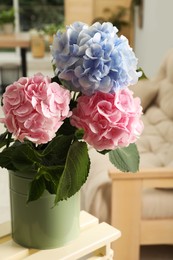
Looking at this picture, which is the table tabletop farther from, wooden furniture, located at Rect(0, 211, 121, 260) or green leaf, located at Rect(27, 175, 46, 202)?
green leaf, located at Rect(27, 175, 46, 202)

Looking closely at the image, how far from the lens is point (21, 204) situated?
1.11 metres

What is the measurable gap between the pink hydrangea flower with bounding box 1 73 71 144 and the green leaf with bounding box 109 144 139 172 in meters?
0.18

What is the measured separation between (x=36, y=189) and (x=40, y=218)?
0.12m

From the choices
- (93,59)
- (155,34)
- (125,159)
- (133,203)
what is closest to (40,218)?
(125,159)

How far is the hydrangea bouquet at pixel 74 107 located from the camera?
3.07 ft

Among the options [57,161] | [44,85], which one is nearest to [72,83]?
[44,85]

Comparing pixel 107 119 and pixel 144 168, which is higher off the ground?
pixel 107 119

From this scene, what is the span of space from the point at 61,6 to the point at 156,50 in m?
3.15

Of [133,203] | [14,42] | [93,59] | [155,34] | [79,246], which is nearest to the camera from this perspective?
[93,59]

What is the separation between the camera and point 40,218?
111cm

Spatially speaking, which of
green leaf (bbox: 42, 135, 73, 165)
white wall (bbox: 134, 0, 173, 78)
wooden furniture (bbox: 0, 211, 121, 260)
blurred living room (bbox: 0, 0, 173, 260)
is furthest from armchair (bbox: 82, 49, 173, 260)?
white wall (bbox: 134, 0, 173, 78)

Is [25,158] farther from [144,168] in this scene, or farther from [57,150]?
[144,168]

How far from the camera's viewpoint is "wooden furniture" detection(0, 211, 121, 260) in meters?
1.13

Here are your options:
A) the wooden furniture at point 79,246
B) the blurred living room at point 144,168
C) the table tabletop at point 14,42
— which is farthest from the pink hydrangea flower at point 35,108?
the table tabletop at point 14,42
